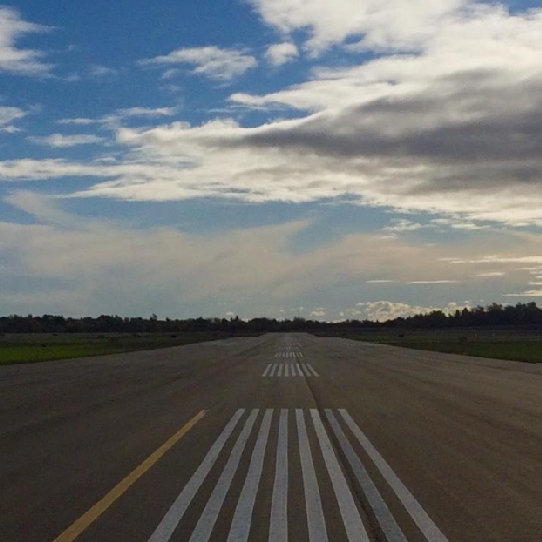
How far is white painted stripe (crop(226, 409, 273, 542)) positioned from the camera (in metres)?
8.25

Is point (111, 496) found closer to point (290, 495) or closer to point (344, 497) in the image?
point (290, 495)

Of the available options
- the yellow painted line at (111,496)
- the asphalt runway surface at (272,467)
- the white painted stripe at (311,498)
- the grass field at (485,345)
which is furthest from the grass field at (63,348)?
the white painted stripe at (311,498)

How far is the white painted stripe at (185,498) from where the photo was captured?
8.29 meters

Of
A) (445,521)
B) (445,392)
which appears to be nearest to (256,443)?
(445,521)

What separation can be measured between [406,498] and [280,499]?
4.59 feet

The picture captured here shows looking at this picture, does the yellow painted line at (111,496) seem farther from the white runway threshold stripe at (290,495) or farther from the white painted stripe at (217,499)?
the white painted stripe at (217,499)

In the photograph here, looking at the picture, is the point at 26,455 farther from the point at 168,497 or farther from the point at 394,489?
the point at 394,489

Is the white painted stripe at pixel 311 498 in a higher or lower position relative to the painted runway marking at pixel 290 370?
lower

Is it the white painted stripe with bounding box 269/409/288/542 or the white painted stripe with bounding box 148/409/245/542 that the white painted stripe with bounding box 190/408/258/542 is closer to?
the white painted stripe with bounding box 148/409/245/542

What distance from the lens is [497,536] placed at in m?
8.22

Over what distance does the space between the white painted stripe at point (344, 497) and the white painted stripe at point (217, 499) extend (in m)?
1.26

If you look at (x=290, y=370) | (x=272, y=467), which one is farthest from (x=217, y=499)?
(x=290, y=370)

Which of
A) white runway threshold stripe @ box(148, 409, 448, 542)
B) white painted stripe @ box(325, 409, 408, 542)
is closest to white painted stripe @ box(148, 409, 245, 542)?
white runway threshold stripe @ box(148, 409, 448, 542)

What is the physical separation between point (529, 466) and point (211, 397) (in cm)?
1382
